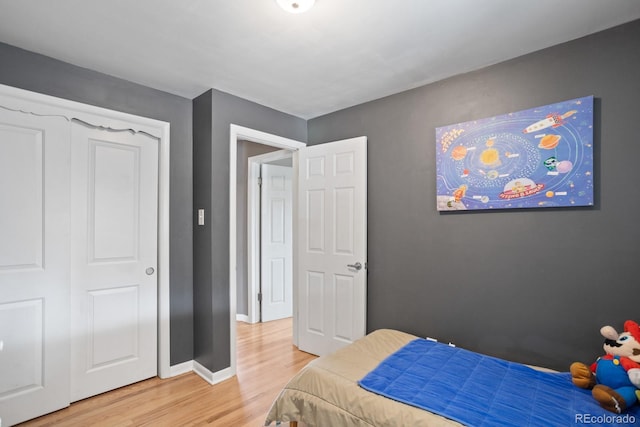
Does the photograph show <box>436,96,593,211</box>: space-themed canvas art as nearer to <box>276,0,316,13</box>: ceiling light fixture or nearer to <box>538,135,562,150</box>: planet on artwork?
<box>538,135,562,150</box>: planet on artwork

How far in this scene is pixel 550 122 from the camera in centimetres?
200

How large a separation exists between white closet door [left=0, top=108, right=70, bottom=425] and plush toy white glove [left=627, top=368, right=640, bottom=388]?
129 inches

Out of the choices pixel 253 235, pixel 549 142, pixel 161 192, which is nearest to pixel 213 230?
pixel 161 192

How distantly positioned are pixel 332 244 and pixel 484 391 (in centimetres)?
172

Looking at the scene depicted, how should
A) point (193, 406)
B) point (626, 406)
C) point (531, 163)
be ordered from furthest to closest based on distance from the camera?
point (193, 406) → point (531, 163) → point (626, 406)

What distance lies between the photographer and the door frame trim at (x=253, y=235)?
4184mm

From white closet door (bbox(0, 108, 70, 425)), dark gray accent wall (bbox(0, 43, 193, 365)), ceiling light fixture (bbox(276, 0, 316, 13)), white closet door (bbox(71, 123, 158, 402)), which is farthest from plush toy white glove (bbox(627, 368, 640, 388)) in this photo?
white closet door (bbox(0, 108, 70, 425))

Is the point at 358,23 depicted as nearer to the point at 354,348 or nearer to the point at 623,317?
the point at 354,348

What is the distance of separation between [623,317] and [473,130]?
1.42 m

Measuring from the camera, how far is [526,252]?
2129 mm

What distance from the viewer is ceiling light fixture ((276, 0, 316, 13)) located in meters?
1.60

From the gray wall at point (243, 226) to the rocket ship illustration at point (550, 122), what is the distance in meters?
3.07

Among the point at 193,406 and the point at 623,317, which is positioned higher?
the point at 623,317

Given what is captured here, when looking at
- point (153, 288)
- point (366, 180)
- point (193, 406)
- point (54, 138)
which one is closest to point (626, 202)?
point (366, 180)
